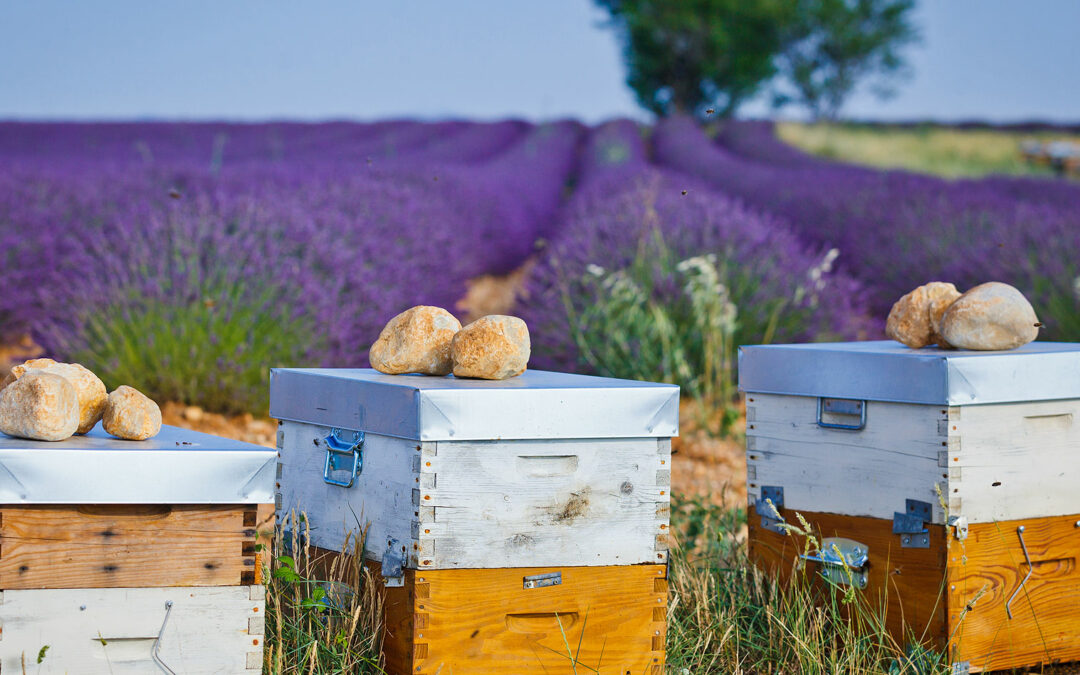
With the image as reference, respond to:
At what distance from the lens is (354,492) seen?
7.64 ft

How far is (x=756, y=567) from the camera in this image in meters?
2.86

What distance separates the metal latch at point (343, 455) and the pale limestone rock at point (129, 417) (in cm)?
38

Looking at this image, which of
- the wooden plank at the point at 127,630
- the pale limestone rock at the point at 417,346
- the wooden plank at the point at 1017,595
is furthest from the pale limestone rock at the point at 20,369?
the wooden plank at the point at 1017,595

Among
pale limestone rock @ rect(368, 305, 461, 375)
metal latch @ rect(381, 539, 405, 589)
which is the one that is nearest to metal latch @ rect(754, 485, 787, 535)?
pale limestone rock @ rect(368, 305, 461, 375)

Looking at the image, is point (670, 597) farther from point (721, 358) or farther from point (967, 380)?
point (721, 358)

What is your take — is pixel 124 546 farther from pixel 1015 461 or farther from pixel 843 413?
pixel 1015 461

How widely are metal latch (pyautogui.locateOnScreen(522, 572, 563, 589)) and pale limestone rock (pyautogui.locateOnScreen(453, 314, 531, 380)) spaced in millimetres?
487

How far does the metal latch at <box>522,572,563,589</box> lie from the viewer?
7.15 ft

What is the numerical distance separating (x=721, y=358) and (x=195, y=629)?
4360 millimetres

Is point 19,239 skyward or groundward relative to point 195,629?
skyward

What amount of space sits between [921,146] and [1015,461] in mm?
30565

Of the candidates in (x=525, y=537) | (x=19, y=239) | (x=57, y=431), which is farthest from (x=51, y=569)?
(x=19, y=239)

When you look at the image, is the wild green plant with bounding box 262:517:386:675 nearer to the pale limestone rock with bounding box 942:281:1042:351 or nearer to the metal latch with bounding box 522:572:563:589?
the metal latch with bounding box 522:572:563:589

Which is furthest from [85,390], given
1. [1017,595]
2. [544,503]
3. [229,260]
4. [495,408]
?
[229,260]
